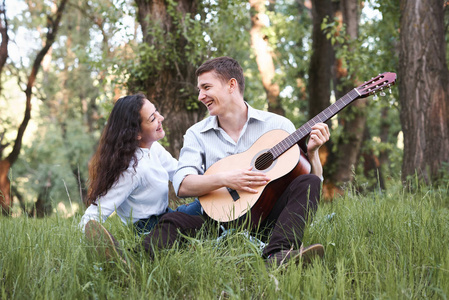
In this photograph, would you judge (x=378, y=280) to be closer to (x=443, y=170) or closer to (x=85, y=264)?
(x=85, y=264)

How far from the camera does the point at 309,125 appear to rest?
3383 mm

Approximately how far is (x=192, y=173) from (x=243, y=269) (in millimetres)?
1107

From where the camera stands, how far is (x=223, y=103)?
12.4 ft

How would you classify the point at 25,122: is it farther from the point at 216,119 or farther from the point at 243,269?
the point at 243,269

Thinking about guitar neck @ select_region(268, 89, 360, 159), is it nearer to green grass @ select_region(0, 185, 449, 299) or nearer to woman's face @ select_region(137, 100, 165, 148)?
green grass @ select_region(0, 185, 449, 299)

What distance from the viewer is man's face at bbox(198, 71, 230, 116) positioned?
12.3 feet

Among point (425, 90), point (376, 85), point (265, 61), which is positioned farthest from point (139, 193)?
point (265, 61)

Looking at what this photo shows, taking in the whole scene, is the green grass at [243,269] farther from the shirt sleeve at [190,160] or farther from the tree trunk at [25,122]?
the tree trunk at [25,122]

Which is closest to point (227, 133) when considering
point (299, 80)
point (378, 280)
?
point (378, 280)

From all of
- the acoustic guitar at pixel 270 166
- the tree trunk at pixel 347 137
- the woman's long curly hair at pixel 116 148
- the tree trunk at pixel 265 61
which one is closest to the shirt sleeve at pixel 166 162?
the woman's long curly hair at pixel 116 148

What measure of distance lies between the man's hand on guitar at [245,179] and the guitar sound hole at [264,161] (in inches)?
6.5

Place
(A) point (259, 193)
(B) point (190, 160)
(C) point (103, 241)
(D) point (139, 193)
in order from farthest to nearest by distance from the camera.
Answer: (B) point (190, 160) → (D) point (139, 193) → (A) point (259, 193) → (C) point (103, 241)

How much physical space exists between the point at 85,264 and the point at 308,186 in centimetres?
146

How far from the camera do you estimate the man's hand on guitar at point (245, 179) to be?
3.27 meters
